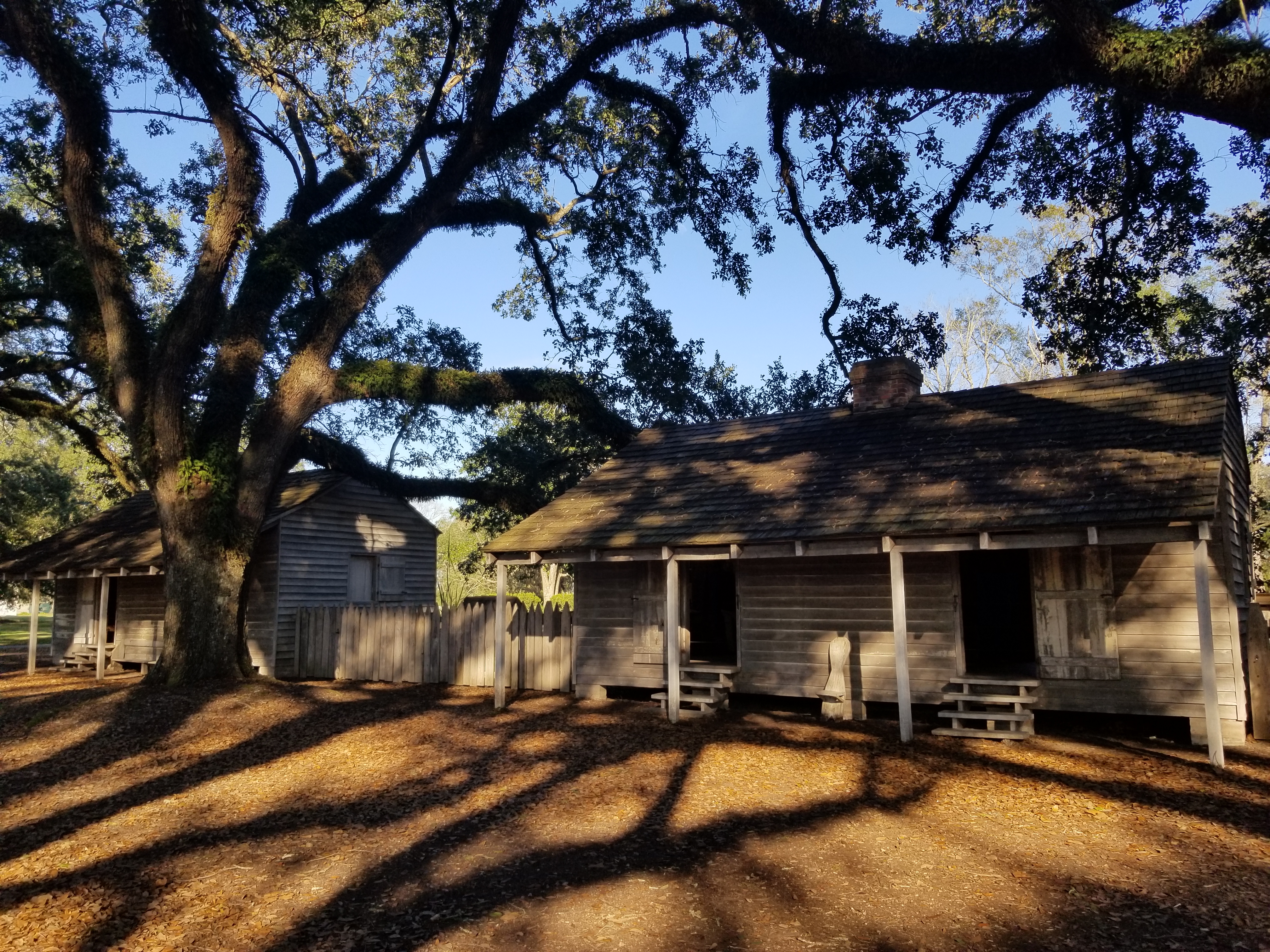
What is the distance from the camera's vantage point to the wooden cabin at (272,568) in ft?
66.3

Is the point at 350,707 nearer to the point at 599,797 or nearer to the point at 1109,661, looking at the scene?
the point at 599,797

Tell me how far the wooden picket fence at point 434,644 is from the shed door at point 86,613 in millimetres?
7886

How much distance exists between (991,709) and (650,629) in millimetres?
5554

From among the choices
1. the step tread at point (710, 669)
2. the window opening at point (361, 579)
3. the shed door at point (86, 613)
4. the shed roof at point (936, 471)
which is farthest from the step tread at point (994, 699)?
the shed door at point (86, 613)

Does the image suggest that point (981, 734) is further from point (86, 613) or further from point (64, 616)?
point (64, 616)

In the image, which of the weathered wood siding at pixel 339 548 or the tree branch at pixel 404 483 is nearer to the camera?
the weathered wood siding at pixel 339 548

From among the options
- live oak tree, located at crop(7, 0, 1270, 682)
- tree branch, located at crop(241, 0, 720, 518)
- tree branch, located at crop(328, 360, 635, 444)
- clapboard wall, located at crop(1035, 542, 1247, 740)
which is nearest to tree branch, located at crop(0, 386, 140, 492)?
live oak tree, located at crop(7, 0, 1270, 682)

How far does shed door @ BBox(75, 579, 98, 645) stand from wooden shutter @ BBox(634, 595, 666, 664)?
16972 millimetres

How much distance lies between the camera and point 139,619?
22.3 m

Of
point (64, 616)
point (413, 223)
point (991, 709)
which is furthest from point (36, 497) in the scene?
point (991, 709)

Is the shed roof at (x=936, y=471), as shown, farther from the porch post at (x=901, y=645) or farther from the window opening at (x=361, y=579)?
the window opening at (x=361, y=579)

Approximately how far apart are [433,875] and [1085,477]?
361 inches

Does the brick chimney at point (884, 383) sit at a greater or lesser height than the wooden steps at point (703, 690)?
greater

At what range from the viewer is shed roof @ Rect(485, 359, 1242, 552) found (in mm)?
10695
